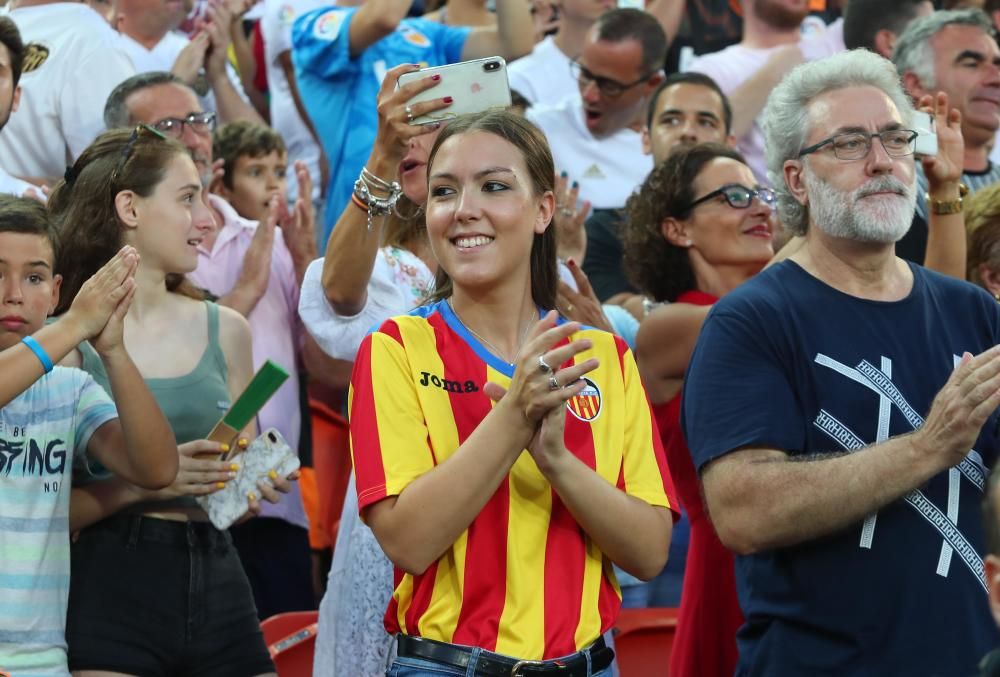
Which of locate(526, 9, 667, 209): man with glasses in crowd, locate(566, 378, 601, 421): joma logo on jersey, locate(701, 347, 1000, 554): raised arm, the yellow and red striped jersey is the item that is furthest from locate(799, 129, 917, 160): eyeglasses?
locate(526, 9, 667, 209): man with glasses in crowd

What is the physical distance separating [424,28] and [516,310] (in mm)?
4179

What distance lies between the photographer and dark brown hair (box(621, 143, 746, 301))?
4.82 meters

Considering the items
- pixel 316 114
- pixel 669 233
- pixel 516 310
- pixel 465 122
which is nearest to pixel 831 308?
pixel 516 310

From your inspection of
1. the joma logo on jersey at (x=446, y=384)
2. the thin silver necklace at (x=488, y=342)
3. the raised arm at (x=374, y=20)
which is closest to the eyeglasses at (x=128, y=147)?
the thin silver necklace at (x=488, y=342)

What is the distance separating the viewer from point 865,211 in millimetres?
3361

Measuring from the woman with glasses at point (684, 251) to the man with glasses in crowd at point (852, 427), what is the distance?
1.02 meters

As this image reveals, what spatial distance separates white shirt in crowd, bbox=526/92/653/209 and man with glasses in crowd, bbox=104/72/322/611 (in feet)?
5.14

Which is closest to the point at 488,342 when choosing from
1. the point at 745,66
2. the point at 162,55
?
the point at 162,55

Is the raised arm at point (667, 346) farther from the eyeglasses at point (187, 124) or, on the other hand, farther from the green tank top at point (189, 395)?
the eyeglasses at point (187, 124)

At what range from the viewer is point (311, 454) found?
→ 6012 millimetres

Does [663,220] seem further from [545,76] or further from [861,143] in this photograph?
[545,76]

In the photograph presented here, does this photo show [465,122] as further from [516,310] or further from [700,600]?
[700,600]

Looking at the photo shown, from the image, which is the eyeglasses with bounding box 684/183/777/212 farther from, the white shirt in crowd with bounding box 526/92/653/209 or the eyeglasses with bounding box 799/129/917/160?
the white shirt in crowd with bounding box 526/92/653/209

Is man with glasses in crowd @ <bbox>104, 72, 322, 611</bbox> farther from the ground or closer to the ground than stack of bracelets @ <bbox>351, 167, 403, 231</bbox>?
closer to the ground
